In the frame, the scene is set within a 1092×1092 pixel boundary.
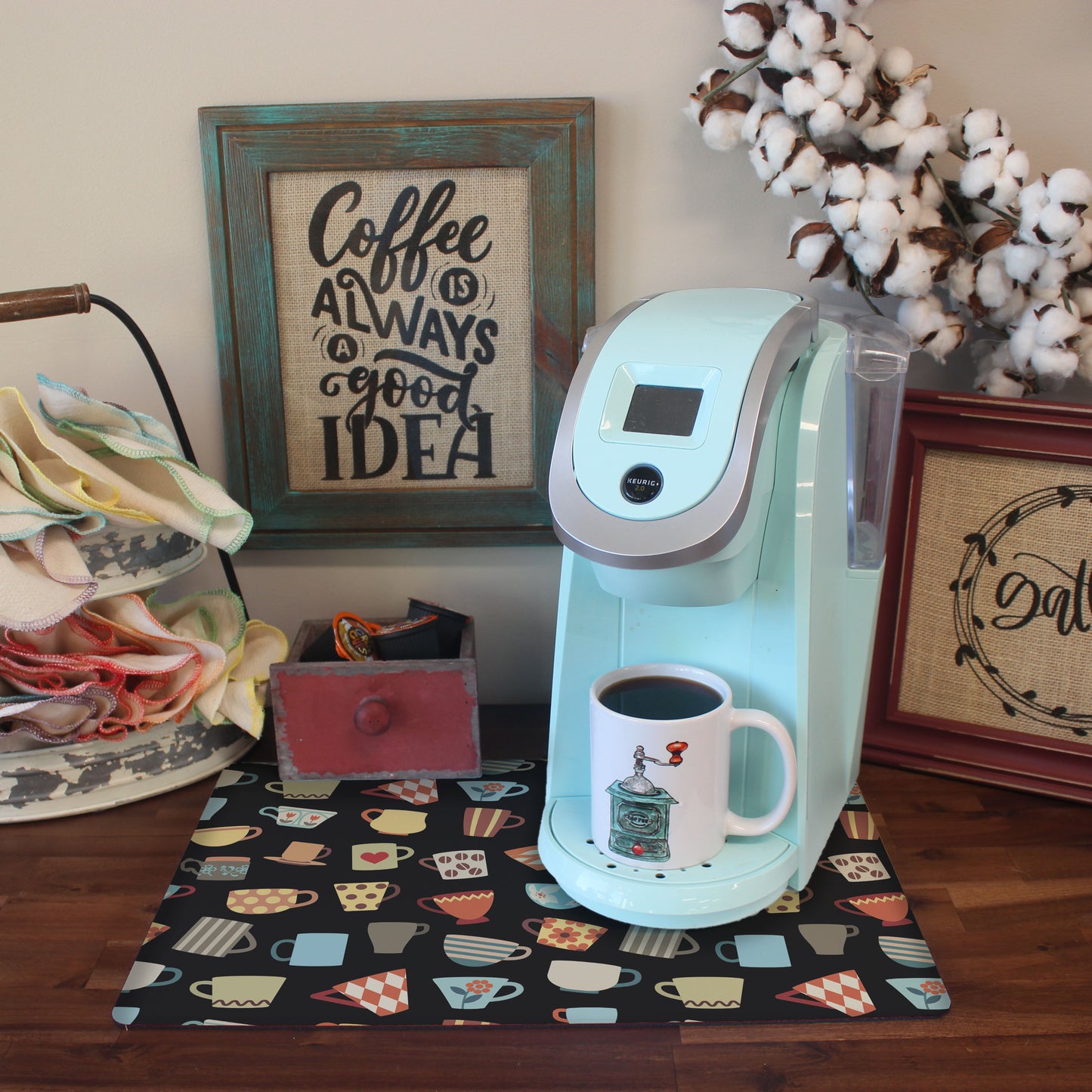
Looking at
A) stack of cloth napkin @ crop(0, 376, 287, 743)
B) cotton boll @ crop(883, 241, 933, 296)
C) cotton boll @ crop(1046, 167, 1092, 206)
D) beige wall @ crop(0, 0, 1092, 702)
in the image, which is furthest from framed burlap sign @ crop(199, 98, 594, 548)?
cotton boll @ crop(1046, 167, 1092, 206)

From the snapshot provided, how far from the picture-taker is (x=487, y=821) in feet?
2.62

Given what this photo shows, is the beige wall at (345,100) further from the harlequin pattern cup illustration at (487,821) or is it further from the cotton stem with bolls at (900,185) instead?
the harlequin pattern cup illustration at (487,821)

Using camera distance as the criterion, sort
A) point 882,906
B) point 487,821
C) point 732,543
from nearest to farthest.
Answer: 1. point 732,543
2. point 882,906
3. point 487,821

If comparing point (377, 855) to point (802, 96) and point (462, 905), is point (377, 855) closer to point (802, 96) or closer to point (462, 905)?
point (462, 905)

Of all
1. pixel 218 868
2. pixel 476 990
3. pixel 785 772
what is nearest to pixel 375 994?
pixel 476 990

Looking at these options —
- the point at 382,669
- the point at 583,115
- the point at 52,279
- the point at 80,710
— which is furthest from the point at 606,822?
the point at 52,279

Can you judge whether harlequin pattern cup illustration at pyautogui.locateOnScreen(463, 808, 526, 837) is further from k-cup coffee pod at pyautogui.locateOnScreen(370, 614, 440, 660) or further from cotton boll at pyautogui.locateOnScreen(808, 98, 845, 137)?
cotton boll at pyautogui.locateOnScreen(808, 98, 845, 137)

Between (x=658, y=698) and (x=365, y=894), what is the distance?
244 mm

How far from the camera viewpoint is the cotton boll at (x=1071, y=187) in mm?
721

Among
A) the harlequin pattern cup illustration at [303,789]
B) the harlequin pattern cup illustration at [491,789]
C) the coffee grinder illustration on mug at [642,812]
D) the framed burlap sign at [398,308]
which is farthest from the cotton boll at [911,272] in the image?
the harlequin pattern cup illustration at [303,789]

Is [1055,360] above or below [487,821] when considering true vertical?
above

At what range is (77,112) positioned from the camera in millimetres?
888

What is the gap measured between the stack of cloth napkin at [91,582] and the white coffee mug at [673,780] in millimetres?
340

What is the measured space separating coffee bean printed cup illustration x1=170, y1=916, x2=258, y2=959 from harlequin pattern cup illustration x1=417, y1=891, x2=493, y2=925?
0.37 feet
